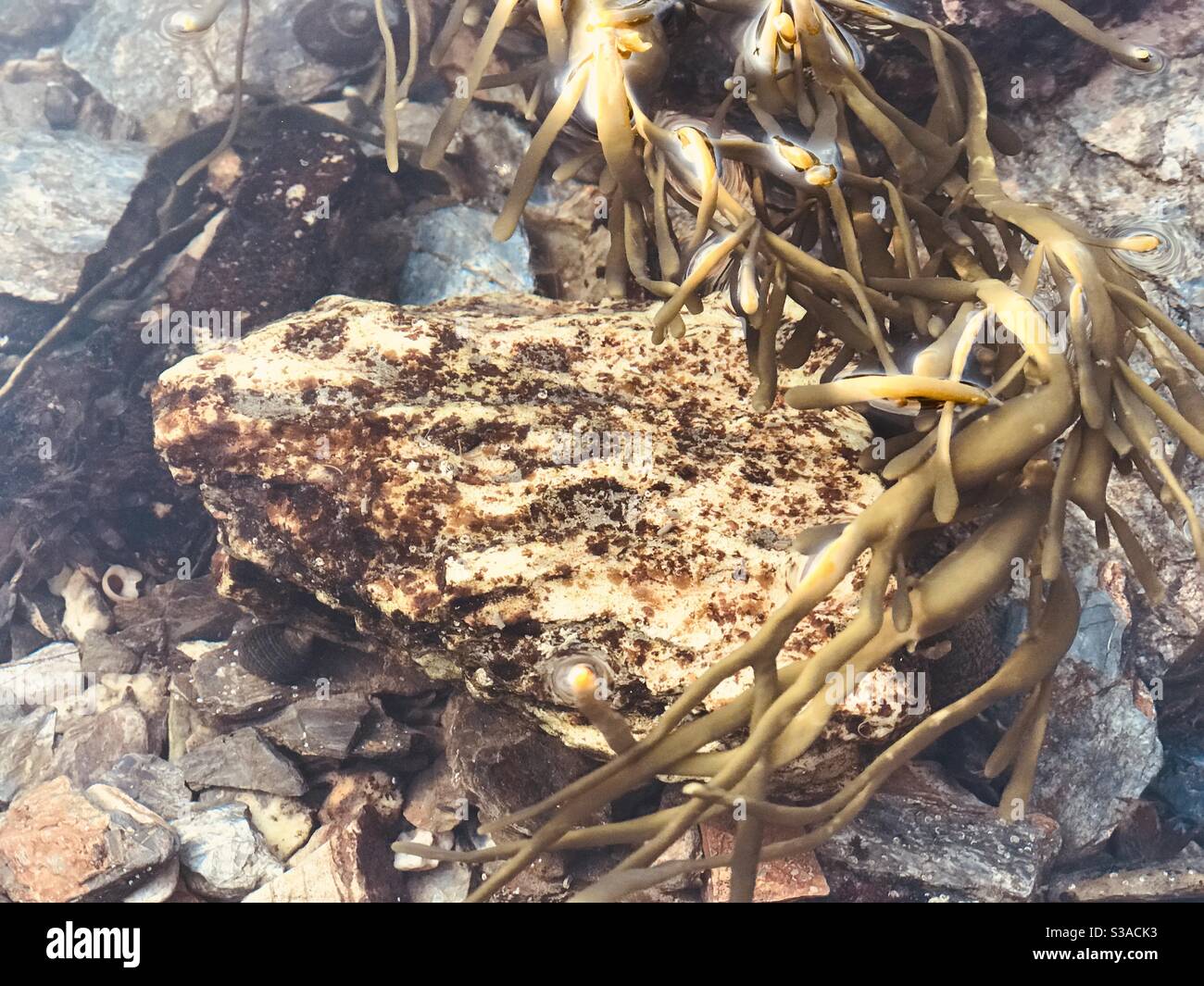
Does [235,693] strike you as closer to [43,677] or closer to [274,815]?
[274,815]

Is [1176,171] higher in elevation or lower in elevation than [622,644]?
higher

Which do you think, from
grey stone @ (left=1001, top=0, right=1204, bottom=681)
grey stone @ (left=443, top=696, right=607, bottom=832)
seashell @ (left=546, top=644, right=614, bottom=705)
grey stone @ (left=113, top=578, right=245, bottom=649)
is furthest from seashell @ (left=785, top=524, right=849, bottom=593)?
grey stone @ (left=113, top=578, right=245, bottom=649)

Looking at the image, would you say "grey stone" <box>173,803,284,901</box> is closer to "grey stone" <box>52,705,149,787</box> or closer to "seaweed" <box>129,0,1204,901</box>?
"grey stone" <box>52,705,149,787</box>

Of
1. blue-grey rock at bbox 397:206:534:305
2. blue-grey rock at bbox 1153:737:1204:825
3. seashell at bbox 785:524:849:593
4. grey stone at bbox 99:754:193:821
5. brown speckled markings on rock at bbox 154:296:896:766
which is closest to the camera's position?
seashell at bbox 785:524:849:593

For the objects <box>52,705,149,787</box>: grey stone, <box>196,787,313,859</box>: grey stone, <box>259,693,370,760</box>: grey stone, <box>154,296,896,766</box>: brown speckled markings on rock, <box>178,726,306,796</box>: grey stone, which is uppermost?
<box>154,296,896,766</box>: brown speckled markings on rock

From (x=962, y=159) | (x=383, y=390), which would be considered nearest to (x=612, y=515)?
(x=383, y=390)
